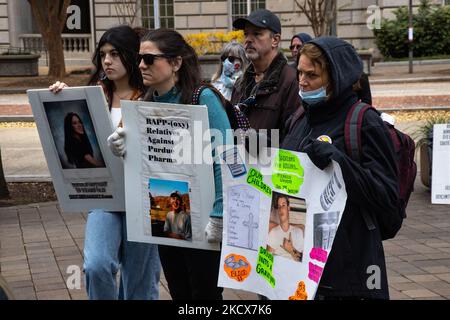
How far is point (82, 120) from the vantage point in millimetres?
4523

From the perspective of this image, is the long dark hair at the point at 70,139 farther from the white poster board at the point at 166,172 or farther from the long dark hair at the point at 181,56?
the long dark hair at the point at 181,56

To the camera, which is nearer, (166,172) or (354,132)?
(354,132)

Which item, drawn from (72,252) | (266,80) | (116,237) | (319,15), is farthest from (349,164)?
(319,15)

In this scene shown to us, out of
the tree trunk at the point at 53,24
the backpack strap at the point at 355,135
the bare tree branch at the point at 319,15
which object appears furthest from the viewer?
the bare tree branch at the point at 319,15

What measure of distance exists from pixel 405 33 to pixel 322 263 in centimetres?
2946

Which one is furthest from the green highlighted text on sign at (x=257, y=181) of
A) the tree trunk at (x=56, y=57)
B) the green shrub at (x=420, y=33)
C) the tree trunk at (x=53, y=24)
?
the green shrub at (x=420, y=33)

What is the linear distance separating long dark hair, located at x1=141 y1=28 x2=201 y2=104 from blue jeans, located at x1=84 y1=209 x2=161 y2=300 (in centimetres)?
83

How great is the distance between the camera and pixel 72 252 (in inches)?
295

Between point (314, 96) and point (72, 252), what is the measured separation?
4244mm

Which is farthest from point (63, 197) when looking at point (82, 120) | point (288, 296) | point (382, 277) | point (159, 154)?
point (382, 277)

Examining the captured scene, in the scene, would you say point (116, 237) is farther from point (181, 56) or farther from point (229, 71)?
point (229, 71)

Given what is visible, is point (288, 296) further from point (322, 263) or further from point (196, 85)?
point (196, 85)

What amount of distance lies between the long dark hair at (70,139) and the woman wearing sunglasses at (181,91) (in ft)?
0.86

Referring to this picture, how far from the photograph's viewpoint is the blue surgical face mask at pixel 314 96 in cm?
377
